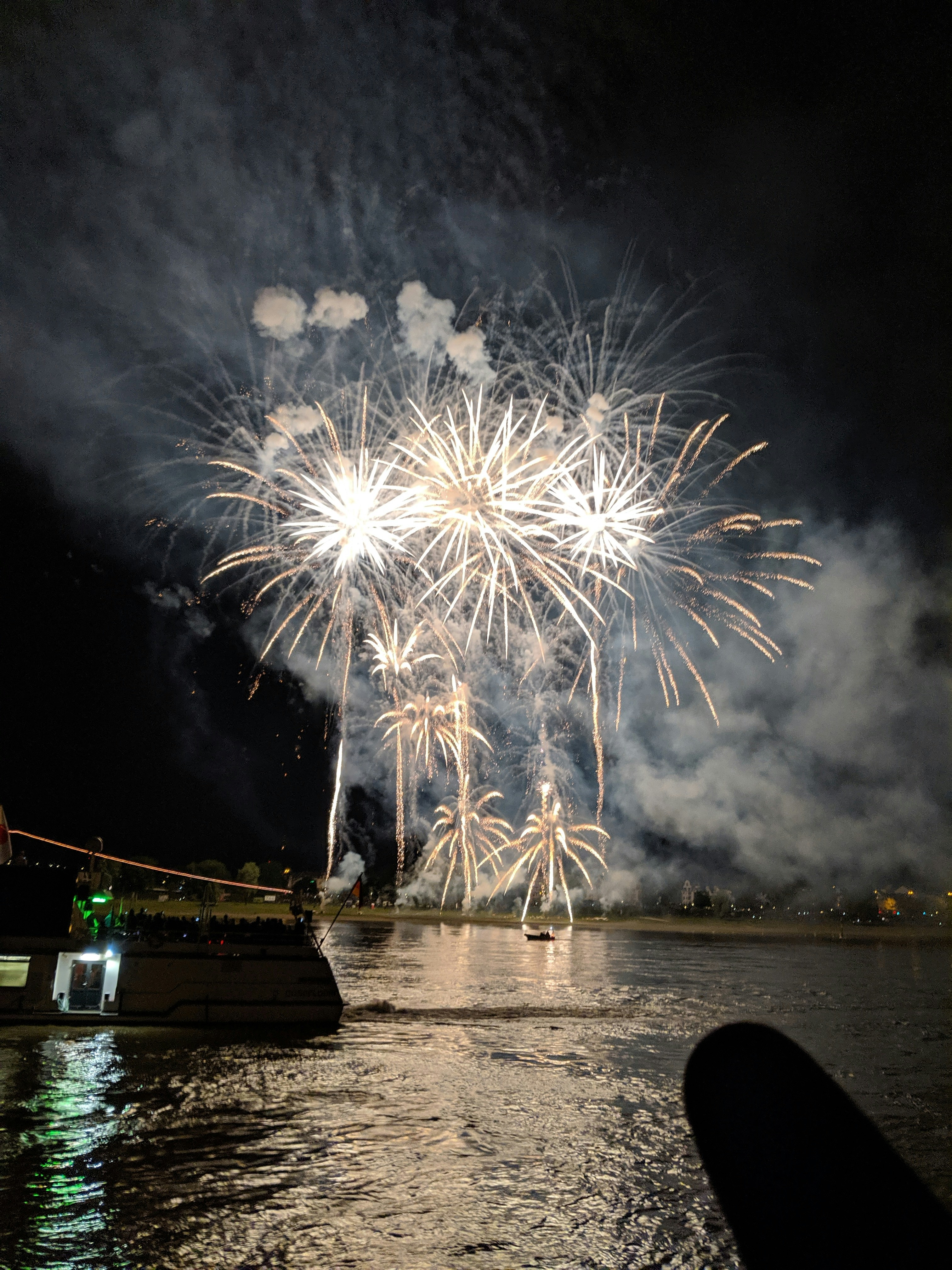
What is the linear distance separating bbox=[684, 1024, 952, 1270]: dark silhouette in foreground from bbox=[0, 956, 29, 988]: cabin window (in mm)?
36680

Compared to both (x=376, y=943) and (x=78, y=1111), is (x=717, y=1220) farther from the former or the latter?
(x=376, y=943)

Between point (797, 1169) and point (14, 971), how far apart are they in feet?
122

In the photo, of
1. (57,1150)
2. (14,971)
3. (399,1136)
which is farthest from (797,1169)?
(14,971)

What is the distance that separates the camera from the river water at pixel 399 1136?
1391 cm

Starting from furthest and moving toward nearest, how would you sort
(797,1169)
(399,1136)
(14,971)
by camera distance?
(14,971) → (399,1136) → (797,1169)

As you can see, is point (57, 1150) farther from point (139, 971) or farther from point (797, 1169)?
point (797, 1169)

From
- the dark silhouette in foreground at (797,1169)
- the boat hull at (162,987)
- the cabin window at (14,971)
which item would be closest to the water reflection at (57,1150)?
the boat hull at (162,987)

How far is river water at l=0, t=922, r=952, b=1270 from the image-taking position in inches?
548

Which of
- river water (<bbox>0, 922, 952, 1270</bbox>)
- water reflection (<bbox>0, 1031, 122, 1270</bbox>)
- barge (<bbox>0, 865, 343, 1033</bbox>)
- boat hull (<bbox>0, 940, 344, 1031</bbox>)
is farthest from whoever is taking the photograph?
barge (<bbox>0, 865, 343, 1033</bbox>)

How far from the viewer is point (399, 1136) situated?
65.3 feet

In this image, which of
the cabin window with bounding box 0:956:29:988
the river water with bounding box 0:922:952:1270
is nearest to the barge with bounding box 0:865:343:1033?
the cabin window with bounding box 0:956:29:988

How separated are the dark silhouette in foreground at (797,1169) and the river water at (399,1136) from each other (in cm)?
1451

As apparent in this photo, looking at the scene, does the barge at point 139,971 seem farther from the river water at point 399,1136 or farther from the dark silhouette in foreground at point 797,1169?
the dark silhouette in foreground at point 797,1169

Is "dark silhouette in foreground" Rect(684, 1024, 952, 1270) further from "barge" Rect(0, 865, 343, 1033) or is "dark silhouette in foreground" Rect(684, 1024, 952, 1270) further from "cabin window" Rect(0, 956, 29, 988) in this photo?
"cabin window" Rect(0, 956, 29, 988)
